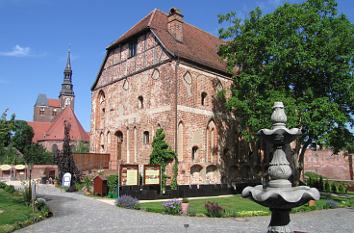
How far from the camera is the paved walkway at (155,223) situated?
12031 millimetres

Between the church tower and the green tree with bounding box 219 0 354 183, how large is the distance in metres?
84.7

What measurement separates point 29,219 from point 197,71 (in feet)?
61.1

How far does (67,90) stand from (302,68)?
89840 mm

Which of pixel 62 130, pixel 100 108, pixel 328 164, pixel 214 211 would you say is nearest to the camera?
pixel 214 211

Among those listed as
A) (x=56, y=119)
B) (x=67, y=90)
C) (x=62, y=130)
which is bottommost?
(x=62, y=130)

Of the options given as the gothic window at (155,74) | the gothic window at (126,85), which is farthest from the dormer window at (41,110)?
the gothic window at (155,74)

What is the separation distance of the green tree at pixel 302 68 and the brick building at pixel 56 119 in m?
47.3

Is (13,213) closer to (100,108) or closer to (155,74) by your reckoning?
(155,74)

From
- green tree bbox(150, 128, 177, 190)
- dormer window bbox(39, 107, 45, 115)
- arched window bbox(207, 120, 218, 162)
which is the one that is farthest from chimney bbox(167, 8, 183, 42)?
dormer window bbox(39, 107, 45, 115)

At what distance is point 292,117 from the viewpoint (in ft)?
71.1

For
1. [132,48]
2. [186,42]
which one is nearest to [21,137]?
[132,48]

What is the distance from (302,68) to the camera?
22984 millimetres

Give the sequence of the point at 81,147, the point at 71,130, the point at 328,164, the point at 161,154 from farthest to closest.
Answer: the point at 71,130 < the point at 81,147 < the point at 328,164 < the point at 161,154

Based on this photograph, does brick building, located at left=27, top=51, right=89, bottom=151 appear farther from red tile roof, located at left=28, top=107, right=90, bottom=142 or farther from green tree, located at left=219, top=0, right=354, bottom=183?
green tree, located at left=219, top=0, right=354, bottom=183
